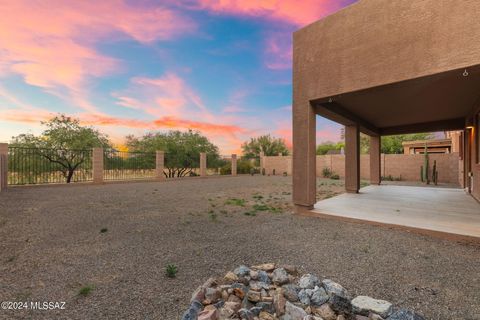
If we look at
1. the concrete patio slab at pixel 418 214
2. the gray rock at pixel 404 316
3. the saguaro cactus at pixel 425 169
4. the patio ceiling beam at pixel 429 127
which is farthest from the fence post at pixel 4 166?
the saguaro cactus at pixel 425 169

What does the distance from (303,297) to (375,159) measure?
10.8 m

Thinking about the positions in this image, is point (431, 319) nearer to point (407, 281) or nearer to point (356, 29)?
point (407, 281)

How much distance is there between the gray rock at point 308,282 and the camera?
217 cm

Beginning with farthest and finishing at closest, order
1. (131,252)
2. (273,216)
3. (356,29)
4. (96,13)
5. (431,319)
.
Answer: (96,13)
(273,216)
(356,29)
(131,252)
(431,319)

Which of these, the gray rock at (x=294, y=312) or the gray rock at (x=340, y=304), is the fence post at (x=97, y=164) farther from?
the gray rock at (x=340, y=304)

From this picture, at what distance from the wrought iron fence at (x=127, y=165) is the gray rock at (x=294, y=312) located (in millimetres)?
13442

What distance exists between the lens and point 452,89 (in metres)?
4.84

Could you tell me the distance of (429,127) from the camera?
9578 millimetres

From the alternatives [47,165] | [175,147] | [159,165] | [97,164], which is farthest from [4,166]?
[175,147]

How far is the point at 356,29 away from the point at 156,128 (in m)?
16.5

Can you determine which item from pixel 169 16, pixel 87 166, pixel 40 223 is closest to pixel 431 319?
pixel 40 223

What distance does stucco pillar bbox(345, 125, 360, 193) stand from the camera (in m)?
8.11

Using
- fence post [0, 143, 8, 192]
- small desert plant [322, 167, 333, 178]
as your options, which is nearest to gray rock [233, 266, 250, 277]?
fence post [0, 143, 8, 192]

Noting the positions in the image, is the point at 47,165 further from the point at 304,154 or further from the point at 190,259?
the point at 304,154
